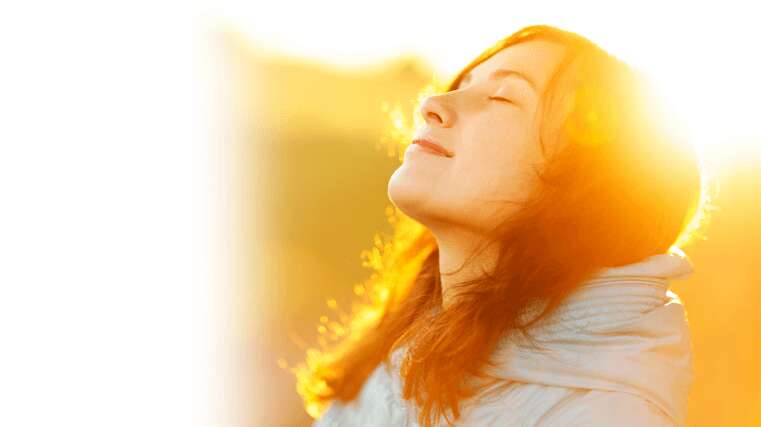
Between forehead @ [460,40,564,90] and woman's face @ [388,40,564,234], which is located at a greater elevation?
forehead @ [460,40,564,90]

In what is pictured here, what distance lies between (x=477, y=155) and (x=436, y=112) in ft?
0.40

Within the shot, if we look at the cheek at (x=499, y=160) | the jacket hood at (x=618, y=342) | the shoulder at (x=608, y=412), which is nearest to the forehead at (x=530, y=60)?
the cheek at (x=499, y=160)

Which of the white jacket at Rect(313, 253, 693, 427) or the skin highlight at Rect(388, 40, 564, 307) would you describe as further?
the skin highlight at Rect(388, 40, 564, 307)

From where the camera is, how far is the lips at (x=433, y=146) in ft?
5.18

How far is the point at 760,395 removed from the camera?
10.9 ft

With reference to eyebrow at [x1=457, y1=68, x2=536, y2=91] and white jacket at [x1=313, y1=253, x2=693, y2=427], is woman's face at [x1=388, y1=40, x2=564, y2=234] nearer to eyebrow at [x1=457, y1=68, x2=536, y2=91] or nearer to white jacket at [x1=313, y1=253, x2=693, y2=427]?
eyebrow at [x1=457, y1=68, x2=536, y2=91]

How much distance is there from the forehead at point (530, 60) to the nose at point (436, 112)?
0.12m

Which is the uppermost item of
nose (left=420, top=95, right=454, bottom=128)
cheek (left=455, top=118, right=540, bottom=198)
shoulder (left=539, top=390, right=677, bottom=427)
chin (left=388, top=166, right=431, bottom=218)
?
nose (left=420, top=95, right=454, bottom=128)

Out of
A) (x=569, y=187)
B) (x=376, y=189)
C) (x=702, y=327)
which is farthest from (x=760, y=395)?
(x=376, y=189)

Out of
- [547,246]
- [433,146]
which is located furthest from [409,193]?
[547,246]

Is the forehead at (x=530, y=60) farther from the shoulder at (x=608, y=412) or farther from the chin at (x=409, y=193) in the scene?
the shoulder at (x=608, y=412)

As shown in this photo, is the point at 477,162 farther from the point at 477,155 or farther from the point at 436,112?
the point at 436,112

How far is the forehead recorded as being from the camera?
1.62 m

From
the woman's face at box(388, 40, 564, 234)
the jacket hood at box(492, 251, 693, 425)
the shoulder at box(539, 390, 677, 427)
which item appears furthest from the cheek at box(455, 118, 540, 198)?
the shoulder at box(539, 390, 677, 427)
